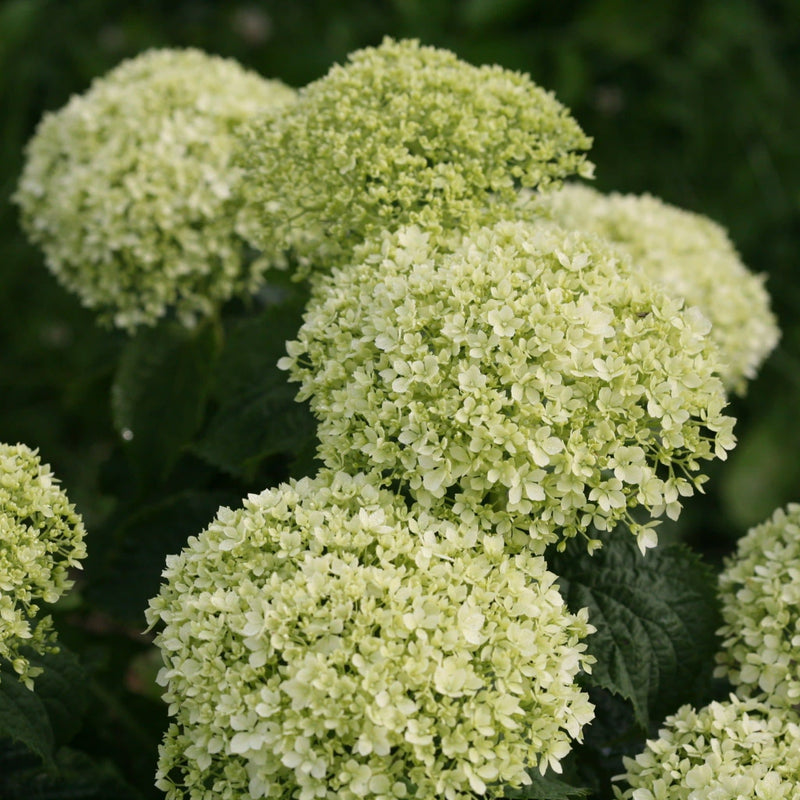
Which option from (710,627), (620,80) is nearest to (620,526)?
(710,627)

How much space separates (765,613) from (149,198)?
1455mm

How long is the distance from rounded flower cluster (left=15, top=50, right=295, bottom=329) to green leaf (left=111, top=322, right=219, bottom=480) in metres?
0.10

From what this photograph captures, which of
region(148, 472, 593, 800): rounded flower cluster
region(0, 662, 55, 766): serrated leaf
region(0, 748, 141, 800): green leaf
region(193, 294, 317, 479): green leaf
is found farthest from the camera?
region(193, 294, 317, 479): green leaf

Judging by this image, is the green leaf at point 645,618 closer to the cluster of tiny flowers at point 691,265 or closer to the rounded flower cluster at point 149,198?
the cluster of tiny flowers at point 691,265

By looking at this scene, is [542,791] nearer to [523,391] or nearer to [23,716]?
[523,391]

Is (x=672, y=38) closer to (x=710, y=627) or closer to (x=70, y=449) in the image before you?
(x=70, y=449)

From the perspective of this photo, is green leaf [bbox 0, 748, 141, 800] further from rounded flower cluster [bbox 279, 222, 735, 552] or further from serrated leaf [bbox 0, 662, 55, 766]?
rounded flower cluster [bbox 279, 222, 735, 552]

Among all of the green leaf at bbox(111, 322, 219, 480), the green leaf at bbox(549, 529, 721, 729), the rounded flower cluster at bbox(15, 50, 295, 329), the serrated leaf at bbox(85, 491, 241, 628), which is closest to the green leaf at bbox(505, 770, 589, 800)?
the green leaf at bbox(549, 529, 721, 729)

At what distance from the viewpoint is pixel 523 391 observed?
1.47m

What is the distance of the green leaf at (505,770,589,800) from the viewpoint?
138cm

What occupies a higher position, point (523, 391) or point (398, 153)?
point (398, 153)

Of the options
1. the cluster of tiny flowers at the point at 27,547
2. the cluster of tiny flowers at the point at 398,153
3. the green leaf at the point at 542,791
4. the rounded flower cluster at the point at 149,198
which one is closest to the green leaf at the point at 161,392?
the rounded flower cluster at the point at 149,198

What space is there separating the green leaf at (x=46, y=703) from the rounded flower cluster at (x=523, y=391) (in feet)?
1.87

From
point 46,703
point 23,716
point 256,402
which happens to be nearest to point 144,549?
point 256,402
